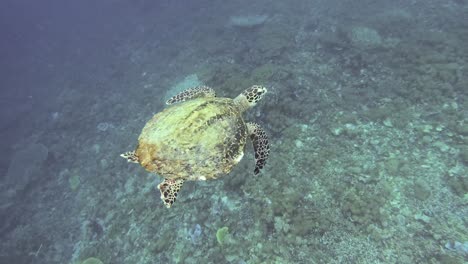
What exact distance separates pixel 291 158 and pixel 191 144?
3.13m

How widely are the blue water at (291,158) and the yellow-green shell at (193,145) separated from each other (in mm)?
1959

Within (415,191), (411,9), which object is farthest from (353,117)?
(411,9)

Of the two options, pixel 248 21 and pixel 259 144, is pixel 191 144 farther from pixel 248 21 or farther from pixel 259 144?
pixel 248 21

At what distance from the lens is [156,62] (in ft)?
59.2

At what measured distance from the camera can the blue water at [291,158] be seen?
5.59m

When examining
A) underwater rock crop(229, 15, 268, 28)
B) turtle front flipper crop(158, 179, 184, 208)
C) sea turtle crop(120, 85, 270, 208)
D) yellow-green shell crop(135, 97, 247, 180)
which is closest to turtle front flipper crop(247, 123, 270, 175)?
sea turtle crop(120, 85, 270, 208)

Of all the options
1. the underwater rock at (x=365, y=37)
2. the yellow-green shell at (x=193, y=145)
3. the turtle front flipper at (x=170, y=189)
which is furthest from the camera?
the underwater rock at (x=365, y=37)

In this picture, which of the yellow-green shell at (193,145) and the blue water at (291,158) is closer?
the yellow-green shell at (193,145)

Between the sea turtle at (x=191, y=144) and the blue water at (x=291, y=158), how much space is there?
6.06ft

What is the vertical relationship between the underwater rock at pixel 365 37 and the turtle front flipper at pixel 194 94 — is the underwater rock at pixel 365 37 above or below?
below

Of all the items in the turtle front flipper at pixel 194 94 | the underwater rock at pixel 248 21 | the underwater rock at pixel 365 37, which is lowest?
the underwater rock at pixel 248 21

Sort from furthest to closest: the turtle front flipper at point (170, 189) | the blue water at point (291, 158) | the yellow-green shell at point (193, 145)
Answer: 1. the blue water at point (291, 158)
2. the turtle front flipper at point (170, 189)
3. the yellow-green shell at point (193, 145)

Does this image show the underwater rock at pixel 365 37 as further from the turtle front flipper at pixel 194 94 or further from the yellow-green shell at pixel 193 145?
the yellow-green shell at pixel 193 145

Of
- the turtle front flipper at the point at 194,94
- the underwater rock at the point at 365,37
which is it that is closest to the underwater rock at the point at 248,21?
the underwater rock at the point at 365,37
